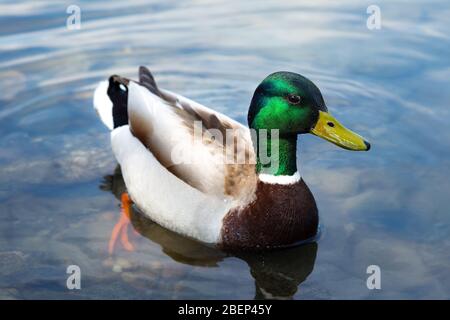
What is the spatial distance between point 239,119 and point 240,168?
2282 millimetres

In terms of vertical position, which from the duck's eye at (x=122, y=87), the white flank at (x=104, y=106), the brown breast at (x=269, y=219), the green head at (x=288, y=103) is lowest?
the brown breast at (x=269, y=219)

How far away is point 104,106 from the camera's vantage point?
740cm

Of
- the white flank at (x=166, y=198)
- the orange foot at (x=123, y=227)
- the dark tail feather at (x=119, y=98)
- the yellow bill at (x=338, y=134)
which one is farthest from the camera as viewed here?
the dark tail feather at (x=119, y=98)

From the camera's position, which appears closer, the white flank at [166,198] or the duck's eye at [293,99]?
the duck's eye at [293,99]

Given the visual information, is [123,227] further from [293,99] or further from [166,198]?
[293,99]

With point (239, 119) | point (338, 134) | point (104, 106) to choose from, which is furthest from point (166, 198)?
point (239, 119)

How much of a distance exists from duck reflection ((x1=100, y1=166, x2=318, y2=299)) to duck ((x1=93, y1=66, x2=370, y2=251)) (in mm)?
60

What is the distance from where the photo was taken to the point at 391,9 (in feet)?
34.4

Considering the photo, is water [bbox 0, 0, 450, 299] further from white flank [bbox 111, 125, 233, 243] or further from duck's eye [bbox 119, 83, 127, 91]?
duck's eye [bbox 119, 83, 127, 91]

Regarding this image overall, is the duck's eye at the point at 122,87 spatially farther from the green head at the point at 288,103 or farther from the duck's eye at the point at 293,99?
the duck's eye at the point at 293,99

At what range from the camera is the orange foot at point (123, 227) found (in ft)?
19.5

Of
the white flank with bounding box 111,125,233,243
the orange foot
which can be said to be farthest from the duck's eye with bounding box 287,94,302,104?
the orange foot

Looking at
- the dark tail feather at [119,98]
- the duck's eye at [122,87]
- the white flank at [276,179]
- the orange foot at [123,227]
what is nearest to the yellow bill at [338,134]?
the white flank at [276,179]
